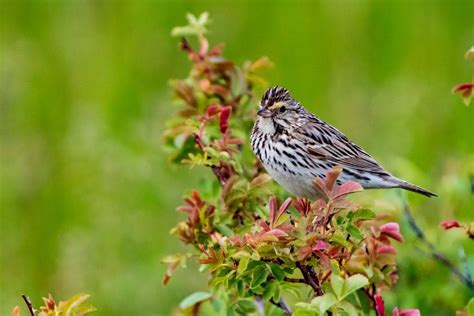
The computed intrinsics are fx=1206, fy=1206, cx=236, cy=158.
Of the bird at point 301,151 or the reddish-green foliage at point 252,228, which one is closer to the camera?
the reddish-green foliage at point 252,228

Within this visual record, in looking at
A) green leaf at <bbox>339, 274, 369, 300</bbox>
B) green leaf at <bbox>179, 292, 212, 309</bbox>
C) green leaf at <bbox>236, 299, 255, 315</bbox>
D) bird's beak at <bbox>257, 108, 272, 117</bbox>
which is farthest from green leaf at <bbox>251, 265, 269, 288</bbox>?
bird's beak at <bbox>257, 108, 272, 117</bbox>

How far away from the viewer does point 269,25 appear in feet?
25.8

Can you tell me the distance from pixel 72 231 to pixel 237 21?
191cm

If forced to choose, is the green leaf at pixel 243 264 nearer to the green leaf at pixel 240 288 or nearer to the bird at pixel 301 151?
the green leaf at pixel 240 288

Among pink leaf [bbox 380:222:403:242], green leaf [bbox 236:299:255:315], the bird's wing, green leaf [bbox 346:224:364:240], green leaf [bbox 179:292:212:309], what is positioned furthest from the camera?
the bird's wing

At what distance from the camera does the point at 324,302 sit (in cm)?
273

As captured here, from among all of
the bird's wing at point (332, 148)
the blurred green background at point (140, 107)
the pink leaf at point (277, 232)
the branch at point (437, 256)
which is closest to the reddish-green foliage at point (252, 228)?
the pink leaf at point (277, 232)

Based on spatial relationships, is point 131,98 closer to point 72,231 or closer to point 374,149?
point 72,231

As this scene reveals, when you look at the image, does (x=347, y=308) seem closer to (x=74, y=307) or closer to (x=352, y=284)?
(x=352, y=284)

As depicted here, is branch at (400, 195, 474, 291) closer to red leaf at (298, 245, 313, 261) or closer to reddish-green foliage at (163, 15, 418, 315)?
reddish-green foliage at (163, 15, 418, 315)

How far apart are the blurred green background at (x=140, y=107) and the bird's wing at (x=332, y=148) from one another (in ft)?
3.80

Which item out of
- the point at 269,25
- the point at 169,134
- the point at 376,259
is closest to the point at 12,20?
the point at 269,25

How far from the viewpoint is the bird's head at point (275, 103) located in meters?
4.08

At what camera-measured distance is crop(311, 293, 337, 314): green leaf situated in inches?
106
